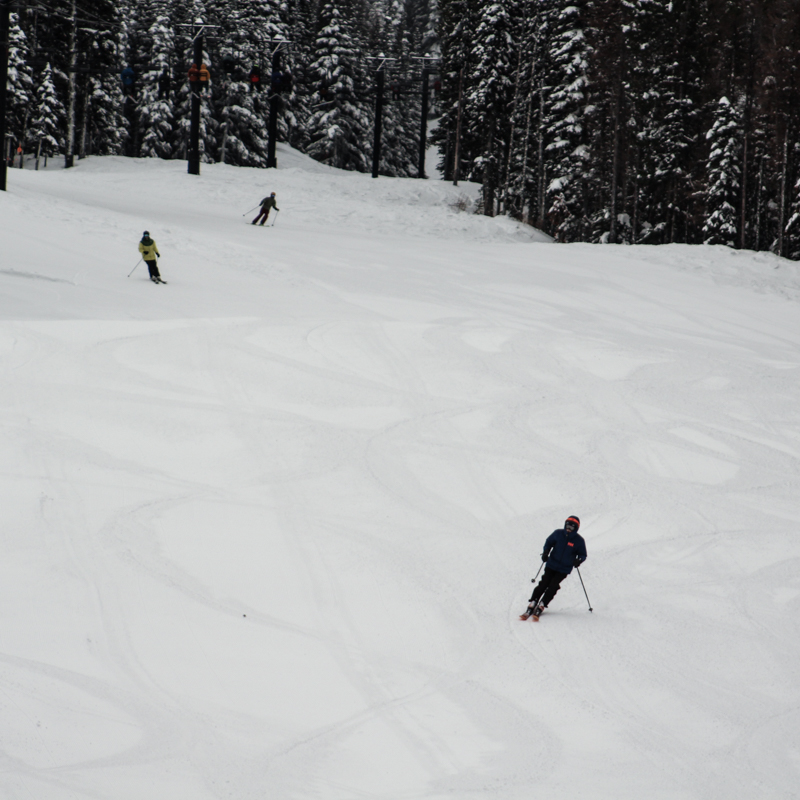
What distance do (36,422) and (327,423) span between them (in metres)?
4.49

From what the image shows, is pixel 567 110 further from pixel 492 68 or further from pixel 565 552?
pixel 565 552

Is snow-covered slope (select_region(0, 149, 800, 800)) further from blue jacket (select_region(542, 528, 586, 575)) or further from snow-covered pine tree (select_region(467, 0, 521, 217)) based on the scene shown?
snow-covered pine tree (select_region(467, 0, 521, 217))

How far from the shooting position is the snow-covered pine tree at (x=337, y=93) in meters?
49.6

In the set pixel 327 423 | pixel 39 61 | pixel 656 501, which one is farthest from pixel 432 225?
pixel 656 501

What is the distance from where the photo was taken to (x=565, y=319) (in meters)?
19.8

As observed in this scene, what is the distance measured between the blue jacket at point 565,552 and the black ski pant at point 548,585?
55mm

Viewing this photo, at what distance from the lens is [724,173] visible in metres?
30.9

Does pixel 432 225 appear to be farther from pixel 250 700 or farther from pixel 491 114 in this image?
pixel 250 700

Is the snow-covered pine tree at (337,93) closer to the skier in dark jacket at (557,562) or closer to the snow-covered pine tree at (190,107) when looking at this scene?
the snow-covered pine tree at (190,107)

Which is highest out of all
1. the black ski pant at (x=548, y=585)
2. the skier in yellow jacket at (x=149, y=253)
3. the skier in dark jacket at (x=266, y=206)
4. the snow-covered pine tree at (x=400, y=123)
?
the snow-covered pine tree at (x=400, y=123)

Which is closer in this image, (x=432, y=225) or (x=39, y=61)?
(x=39, y=61)

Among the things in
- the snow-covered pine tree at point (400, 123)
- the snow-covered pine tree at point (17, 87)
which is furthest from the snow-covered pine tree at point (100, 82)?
the snow-covered pine tree at point (400, 123)

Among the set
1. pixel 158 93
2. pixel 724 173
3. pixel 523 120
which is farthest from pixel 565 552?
pixel 158 93

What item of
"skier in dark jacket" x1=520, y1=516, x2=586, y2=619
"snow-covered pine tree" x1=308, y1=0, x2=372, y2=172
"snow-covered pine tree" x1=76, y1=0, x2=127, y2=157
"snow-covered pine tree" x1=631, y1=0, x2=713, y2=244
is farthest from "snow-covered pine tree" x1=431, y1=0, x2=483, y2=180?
"skier in dark jacket" x1=520, y1=516, x2=586, y2=619
